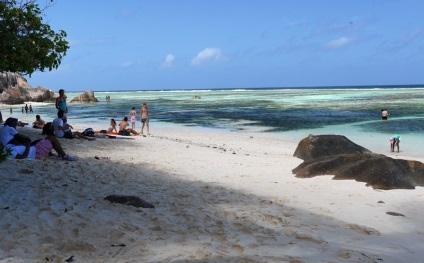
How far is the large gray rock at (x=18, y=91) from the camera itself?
69562 mm

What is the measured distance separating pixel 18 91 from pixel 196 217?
7458 centimetres

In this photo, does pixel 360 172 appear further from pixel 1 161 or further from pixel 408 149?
pixel 408 149

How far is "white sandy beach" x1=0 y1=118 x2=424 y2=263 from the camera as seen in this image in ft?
14.5

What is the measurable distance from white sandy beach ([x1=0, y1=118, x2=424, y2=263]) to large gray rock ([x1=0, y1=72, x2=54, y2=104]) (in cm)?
6714

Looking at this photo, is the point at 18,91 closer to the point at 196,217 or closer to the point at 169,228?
the point at 196,217

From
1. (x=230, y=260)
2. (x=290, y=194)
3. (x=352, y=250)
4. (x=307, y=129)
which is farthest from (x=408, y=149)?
(x=230, y=260)

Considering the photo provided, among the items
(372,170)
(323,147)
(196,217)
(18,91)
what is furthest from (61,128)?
(18,91)

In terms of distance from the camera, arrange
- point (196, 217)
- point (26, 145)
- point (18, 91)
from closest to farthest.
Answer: point (196, 217) → point (26, 145) → point (18, 91)

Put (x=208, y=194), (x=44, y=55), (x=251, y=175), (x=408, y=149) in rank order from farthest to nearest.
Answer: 1. (x=408, y=149)
2. (x=44, y=55)
3. (x=251, y=175)
4. (x=208, y=194)

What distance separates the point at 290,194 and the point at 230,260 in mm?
4239

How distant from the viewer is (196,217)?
5.91 metres

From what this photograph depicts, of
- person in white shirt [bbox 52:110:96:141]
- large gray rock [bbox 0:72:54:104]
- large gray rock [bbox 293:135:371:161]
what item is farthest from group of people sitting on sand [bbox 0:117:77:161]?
large gray rock [bbox 0:72:54:104]

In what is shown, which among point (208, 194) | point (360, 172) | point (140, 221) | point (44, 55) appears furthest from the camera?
point (44, 55)

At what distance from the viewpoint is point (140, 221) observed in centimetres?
550
